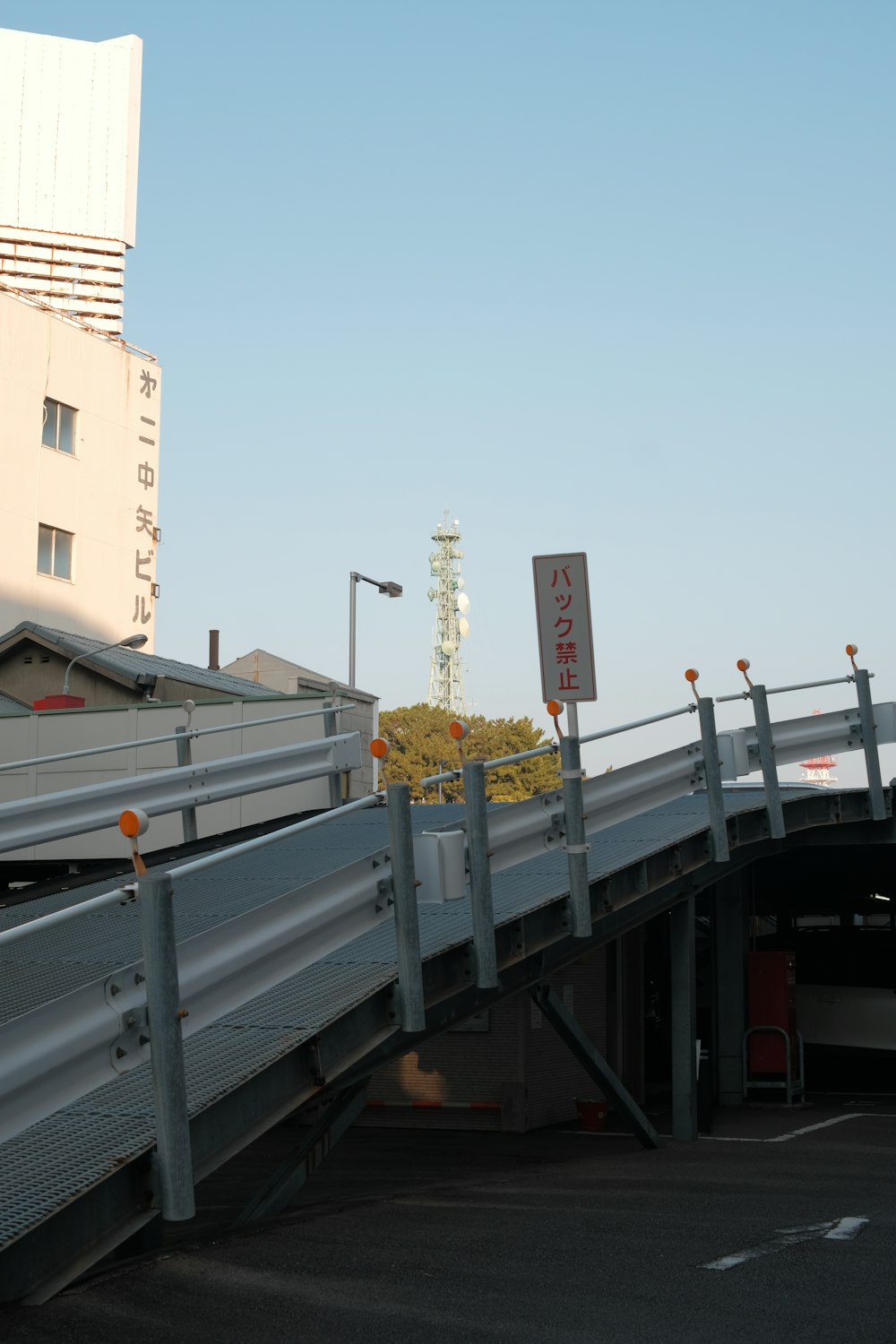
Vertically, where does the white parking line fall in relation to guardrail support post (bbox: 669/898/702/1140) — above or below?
below

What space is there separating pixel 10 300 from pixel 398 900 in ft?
146

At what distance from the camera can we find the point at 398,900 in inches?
270

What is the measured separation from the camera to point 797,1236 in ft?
24.6

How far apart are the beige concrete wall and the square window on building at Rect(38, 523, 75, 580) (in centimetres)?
25

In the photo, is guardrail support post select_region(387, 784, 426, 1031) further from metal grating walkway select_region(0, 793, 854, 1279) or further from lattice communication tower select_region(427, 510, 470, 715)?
lattice communication tower select_region(427, 510, 470, 715)

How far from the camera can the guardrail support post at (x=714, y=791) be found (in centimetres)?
1169

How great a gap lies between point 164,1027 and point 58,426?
4669 centimetres

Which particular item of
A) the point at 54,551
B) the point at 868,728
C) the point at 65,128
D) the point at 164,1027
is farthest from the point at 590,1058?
the point at 65,128

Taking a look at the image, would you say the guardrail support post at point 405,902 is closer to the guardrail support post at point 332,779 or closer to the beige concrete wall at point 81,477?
the guardrail support post at point 332,779

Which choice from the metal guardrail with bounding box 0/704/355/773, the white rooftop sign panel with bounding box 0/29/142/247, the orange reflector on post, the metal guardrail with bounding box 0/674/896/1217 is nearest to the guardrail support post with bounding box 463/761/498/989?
the metal guardrail with bounding box 0/674/896/1217

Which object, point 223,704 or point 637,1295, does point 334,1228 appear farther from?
point 223,704

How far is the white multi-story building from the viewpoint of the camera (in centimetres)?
4738

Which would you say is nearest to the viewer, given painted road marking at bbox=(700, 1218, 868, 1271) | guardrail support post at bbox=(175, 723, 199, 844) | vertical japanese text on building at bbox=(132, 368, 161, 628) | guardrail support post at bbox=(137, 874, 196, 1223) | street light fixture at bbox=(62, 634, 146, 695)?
guardrail support post at bbox=(137, 874, 196, 1223)

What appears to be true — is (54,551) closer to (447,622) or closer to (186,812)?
(186,812)
